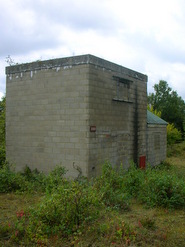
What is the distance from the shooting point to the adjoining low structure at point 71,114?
858 cm

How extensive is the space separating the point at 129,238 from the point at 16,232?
1.90m

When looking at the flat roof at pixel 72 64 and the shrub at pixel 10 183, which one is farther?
the flat roof at pixel 72 64

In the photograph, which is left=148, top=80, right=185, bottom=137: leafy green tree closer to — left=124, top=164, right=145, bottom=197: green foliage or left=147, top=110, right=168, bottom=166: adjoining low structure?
left=147, top=110, right=168, bottom=166: adjoining low structure

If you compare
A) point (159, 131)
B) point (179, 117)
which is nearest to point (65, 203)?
point (159, 131)

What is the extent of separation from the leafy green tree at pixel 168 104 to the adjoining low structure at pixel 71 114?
2256 cm

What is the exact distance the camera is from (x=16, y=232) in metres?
4.76

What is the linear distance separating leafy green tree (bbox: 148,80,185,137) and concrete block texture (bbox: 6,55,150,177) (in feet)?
74.1

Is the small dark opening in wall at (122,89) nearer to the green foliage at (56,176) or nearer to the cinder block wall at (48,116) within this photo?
the cinder block wall at (48,116)

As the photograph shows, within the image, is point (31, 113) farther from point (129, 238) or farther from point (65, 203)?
point (129, 238)

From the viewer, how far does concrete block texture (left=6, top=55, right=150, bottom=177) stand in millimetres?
8578

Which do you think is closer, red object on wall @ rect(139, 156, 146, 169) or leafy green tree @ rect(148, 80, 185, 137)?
red object on wall @ rect(139, 156, 146, 169)

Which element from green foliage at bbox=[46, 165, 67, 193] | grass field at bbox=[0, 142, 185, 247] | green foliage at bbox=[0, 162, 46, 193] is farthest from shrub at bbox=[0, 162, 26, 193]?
grass field at bbox=[0, 142, 185, 247]

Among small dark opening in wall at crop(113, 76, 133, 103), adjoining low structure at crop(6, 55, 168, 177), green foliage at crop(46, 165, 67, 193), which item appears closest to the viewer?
green foliage at crop(46, 165, 67, 193)

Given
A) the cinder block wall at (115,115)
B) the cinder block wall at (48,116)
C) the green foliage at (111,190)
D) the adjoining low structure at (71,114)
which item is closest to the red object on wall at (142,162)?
the cinder block wall at (115,115)
